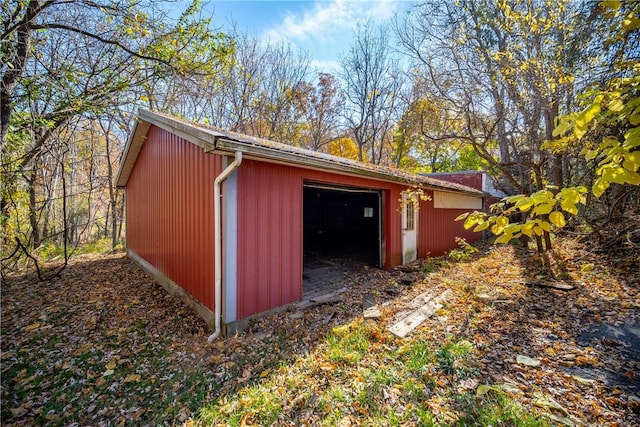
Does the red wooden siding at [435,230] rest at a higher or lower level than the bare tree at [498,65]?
lower

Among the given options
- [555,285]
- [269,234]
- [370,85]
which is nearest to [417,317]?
[269,234]

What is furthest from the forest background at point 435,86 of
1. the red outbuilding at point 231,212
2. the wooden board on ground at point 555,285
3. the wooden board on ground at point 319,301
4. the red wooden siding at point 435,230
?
the wooden board on ground at point 319,301

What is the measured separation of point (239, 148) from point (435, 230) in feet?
24.6

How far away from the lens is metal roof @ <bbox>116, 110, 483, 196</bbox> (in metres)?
3.45

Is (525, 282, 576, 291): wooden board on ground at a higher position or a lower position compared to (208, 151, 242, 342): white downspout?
lower

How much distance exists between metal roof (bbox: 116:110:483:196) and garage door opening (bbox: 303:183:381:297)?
3.31 m

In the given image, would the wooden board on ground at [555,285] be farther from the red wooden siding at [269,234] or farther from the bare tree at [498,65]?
the red wooden siding at [269,234]

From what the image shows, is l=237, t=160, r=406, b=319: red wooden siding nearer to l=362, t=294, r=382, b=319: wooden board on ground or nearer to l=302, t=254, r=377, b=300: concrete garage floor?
l=302, t=254, r=377, b=300: concrete garage floor

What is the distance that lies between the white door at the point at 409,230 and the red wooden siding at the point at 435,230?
277mm

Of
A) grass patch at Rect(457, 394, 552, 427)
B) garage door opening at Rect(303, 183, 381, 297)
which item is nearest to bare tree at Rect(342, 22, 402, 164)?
garage door opening at Rect(303, 183, 381, 297)

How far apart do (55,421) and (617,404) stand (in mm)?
4958

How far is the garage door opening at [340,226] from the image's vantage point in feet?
29.7

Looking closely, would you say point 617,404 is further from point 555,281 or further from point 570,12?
point 570,12

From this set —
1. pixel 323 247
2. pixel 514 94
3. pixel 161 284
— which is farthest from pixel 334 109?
pixel 161 284
